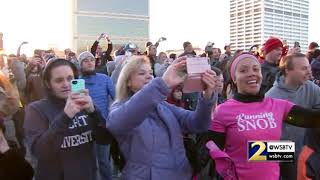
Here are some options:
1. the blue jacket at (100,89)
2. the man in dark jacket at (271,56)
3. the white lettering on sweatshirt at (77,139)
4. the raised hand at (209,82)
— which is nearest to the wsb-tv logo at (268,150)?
the raised hand at (209,82)

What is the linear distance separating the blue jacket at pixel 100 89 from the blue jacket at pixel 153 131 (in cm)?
346

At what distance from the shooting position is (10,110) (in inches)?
101

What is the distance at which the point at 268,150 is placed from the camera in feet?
9.79

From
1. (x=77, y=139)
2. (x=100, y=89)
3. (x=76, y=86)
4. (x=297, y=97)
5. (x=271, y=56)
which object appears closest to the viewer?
(x=76, y=86)

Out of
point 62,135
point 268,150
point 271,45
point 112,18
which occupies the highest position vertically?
point 112,18

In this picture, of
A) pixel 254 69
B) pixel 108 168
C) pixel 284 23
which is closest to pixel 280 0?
pixel 284 23

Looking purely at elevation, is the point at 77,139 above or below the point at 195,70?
below

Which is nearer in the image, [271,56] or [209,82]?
[209,82]

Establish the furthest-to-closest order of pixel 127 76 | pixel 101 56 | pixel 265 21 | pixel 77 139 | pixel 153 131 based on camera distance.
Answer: pixel 265 21, pixel 101 56, pixel 77 139, pixel 127 76, pixel 153 131

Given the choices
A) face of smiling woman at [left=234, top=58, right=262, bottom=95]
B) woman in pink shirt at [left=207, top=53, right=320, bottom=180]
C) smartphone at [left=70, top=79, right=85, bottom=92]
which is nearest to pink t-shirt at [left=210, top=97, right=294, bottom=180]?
woman in pink shirt at [left=207, top=53, right=320, bottom=180]

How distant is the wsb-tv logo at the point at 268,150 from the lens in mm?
2986

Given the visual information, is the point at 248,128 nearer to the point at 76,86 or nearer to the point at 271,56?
the point at 76,86

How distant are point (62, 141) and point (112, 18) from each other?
116696 mm

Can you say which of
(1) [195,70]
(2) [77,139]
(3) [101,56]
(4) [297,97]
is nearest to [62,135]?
(2) [77,139]
